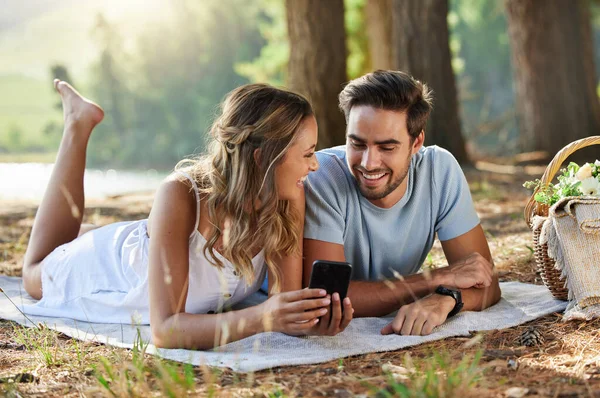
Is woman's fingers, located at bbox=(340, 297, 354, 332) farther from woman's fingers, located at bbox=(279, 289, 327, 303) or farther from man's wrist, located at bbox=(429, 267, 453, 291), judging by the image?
man's wrist, located at bbox=(429, 267, 453, 291)

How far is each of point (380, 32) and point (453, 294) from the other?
10.2m

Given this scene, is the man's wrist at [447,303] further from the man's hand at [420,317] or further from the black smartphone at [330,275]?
the black smartphone at [330,275]

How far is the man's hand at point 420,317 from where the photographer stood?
320 cm

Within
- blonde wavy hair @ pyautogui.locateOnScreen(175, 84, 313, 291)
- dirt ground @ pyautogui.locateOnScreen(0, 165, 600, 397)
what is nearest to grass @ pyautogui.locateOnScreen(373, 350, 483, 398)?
dirt ground @ pyautogui.locateOnScreen(0, 165, 600, 397)

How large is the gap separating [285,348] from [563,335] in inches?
48.0

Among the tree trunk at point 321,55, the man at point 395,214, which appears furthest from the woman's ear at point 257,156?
the tree trunk at point 321,55

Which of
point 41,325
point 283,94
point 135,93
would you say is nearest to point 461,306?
point 283,94

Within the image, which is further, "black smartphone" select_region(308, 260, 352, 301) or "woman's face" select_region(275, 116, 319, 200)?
"woman's face" select_region(275, 116, 319, 200)

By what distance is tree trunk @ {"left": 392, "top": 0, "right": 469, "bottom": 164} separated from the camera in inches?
390

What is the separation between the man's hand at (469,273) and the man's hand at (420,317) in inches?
7.0

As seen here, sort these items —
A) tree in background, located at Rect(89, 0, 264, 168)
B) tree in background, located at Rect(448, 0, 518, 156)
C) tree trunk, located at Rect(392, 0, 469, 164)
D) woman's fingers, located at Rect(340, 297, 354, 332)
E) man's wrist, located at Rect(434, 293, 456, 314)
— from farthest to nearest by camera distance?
tree in background, located at Rect(448, 0, 518, 156)
tree in background, located at Rect(89, 0, 264, 168)
tree trunk, located at Rect(392, 0, 469, 164)
man's wrist, located at Rect(434, 293, 456, 314)
woman's fingers, located at Rect(340, 297, 354, 332)

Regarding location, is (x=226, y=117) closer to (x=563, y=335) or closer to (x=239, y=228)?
(x=239, y=228)

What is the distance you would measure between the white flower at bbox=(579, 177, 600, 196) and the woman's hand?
1.48 m

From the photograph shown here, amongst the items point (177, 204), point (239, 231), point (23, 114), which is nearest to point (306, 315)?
point (239, 231)
